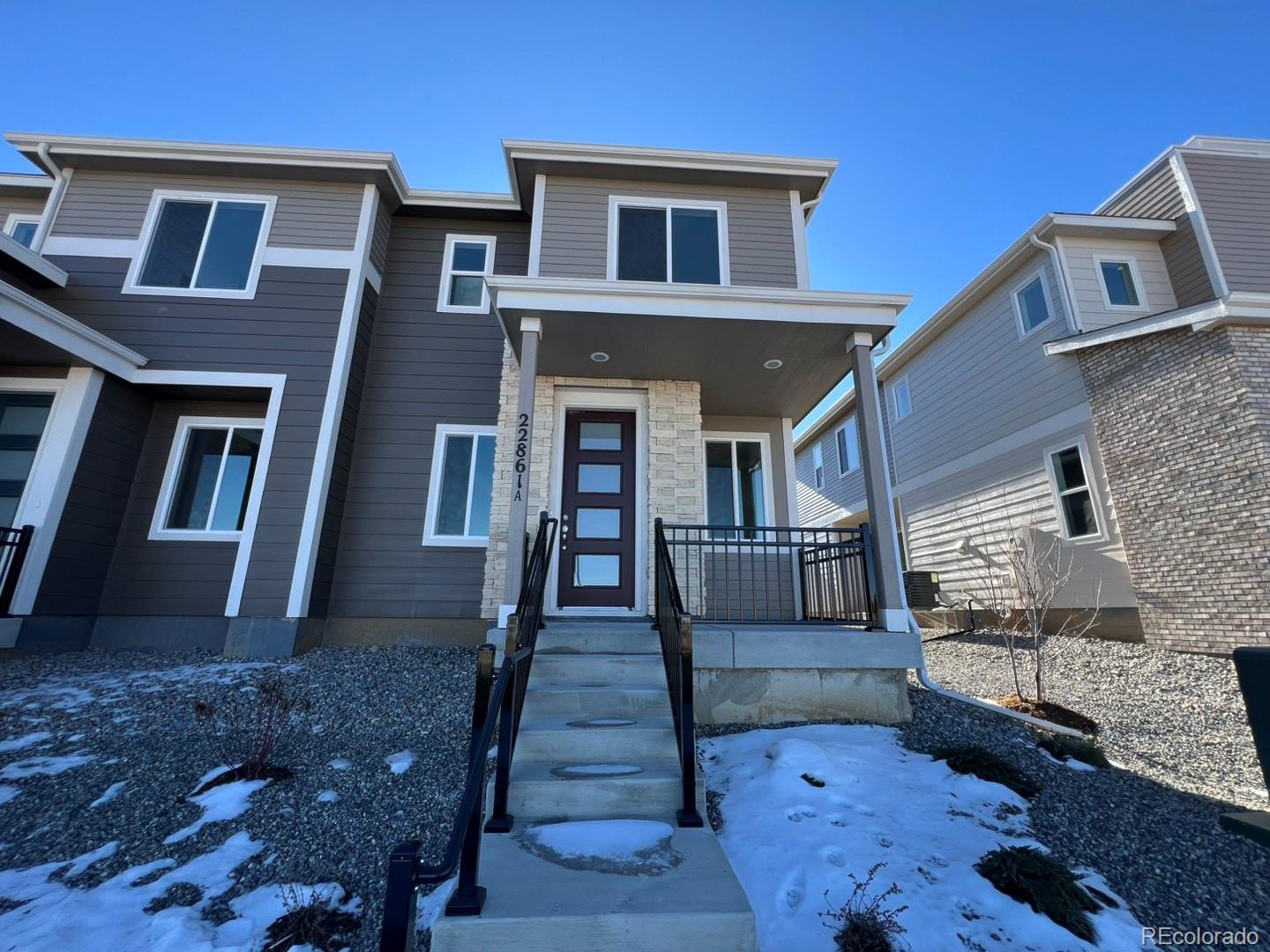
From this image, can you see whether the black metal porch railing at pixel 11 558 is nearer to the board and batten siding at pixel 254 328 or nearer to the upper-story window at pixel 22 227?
the board and batten siding at pixel 254 328

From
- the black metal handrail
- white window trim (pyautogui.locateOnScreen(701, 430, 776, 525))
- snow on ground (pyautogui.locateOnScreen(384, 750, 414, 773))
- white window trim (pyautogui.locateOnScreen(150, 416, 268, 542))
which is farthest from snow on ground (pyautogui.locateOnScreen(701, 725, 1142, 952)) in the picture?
white window trim (pyautogui.locateOnScreen(150, 416, 268, 542))

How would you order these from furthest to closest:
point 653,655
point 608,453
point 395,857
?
point 608,453
point 653,655
point 395,857

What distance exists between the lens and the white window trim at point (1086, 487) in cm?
799

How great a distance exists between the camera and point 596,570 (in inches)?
247

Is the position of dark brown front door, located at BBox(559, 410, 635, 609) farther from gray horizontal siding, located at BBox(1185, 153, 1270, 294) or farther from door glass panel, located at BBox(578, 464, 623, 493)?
gray horizontal siding, located at BBox(1185, 153, 1270, 294)

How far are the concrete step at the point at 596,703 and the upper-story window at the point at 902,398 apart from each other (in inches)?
464

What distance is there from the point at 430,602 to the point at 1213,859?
6706mm

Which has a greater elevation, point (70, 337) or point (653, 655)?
point (70, 337)

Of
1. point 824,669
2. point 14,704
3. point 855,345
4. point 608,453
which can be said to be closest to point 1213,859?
point 824,669

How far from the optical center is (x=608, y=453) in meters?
6.65

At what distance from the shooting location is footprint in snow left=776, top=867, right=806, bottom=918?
228 centimetres

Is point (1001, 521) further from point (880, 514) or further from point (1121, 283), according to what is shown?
point (880, 514)

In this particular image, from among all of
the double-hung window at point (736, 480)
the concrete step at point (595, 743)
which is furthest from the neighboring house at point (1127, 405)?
the concrete step at point (595, 743)

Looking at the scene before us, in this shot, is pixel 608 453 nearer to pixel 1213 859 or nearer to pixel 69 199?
pixel 1213 859
